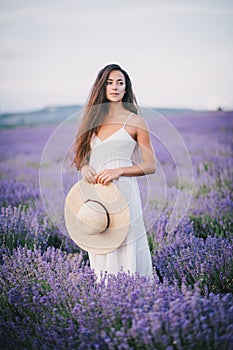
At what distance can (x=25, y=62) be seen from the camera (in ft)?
19.4

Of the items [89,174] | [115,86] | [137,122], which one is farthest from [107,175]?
[115,86]

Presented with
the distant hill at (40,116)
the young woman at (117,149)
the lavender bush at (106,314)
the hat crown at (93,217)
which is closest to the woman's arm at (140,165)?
the young woman at (117,149)

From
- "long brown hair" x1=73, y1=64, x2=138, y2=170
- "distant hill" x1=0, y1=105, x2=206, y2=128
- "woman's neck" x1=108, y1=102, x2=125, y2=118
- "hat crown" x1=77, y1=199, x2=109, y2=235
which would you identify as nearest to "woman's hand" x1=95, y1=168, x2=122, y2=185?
"hat crown" x1=77, y1=199, x2=109, y2=235

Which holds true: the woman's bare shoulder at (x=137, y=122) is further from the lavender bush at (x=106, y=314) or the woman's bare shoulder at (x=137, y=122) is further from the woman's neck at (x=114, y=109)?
the lavender bush at (x=106, y=314)

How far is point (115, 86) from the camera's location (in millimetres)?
2299

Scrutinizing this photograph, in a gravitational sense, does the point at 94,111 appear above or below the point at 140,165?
above

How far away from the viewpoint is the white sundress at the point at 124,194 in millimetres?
2264

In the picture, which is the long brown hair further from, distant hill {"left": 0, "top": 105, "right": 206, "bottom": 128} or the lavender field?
distant hill {"left": 0, "top": 105, "right": 206, "bottom": 128}

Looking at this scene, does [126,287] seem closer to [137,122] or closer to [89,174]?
[89,174]

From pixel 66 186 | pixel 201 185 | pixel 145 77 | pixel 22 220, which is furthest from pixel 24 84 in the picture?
pixel 22 220

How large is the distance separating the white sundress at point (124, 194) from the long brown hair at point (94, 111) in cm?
5

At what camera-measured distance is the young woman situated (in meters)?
2.26

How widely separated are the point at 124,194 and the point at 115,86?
1.82 ft

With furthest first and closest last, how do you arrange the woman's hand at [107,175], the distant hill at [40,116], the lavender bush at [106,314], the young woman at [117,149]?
the distant hill at [40,116]
the young woman at [117,149]
the woman's hand at [107,175]
the lavender bush at [106,314]
